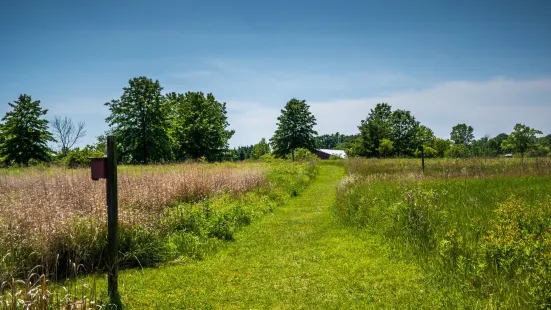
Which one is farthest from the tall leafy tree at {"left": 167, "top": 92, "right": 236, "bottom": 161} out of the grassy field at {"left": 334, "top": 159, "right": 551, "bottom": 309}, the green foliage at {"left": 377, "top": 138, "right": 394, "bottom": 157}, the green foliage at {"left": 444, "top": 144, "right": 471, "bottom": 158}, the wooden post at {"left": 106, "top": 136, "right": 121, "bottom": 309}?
the wooden post at {"left": 106, "top": 136, "right": 121, "bottom": 309}

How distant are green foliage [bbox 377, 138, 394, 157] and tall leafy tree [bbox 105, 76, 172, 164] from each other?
116 feet

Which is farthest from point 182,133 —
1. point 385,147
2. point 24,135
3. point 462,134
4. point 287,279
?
point 462,134

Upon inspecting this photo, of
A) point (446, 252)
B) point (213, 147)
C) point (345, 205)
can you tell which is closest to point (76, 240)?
point (446, 252)

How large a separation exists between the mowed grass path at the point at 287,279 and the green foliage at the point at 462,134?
11913 cm

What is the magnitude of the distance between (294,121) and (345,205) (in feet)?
169

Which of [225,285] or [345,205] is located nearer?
[225,285]

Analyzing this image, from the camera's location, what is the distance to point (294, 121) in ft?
201

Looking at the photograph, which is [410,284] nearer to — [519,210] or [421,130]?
[519,210]

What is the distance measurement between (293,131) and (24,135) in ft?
127

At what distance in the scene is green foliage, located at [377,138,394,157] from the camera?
188 ft

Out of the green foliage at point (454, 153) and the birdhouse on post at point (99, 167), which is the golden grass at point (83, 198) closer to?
the birdhouse on post at point (99, 167)

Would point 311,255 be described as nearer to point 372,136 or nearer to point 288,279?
point 288,279

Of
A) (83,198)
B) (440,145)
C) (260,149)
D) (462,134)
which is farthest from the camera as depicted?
(462,134)

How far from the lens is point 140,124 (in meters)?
38.4
